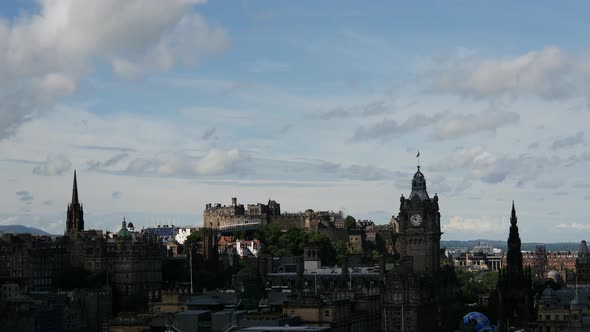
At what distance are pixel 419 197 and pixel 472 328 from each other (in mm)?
52264

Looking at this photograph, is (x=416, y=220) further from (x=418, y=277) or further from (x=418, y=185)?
(x=418, y=277)

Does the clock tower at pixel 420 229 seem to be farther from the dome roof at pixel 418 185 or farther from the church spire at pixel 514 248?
the church spire at pixel 514 248

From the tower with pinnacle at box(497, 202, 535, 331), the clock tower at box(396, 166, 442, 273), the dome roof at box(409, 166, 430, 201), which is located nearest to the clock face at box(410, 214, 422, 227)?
the clock tower at box(396, 166, 442, 273)

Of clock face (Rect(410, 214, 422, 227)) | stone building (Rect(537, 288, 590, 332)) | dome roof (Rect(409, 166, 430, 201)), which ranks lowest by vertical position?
stone building (Rect(537, 288, 590, 332))

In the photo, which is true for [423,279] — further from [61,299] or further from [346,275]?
[61,299]

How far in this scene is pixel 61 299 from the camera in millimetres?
178625

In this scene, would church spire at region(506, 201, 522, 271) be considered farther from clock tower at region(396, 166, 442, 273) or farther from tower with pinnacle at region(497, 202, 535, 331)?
clock tower at region(396, 166, 442, 273)

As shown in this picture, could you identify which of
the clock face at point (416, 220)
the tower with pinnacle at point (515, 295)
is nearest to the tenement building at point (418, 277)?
the clock face at point (416, 220)

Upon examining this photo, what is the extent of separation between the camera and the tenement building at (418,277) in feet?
534

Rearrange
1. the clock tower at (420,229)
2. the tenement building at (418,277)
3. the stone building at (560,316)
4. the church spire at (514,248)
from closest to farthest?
Result: the stone building at (560,316) → the church spire at (514,248) → the tenement building at (418,277) → the clock tower at (420,229)

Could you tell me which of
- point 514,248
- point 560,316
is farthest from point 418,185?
point 560,316

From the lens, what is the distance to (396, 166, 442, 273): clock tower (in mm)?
182125

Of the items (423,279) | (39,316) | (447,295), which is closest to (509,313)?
(423,279)

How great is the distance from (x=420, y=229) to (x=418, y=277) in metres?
16.8
